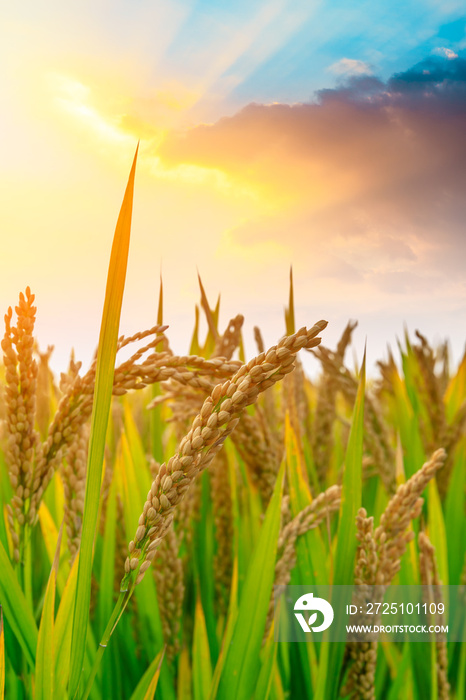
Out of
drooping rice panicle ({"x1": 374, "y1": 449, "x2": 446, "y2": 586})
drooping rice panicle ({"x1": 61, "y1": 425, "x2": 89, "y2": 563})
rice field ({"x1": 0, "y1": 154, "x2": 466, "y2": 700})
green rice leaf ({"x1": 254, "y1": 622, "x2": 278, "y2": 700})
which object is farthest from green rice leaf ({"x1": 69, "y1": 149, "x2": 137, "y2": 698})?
drooping rice panicle ({"x1": 374, "y1": 449, "x2": 446, "y2": 586})

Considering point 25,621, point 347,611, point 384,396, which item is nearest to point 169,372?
point 25,621

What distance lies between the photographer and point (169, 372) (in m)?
0.69

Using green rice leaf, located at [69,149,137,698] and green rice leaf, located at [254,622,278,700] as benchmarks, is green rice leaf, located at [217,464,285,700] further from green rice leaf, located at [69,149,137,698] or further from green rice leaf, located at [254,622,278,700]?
green rice leaf, located at [69,149,137,698]

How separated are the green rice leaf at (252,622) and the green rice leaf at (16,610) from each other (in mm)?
347

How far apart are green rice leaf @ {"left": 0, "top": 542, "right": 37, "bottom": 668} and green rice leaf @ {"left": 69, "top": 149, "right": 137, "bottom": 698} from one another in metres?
0.21

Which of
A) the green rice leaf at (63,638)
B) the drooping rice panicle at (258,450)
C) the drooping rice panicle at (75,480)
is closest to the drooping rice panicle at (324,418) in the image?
the drooping rice panicle at (258,450)

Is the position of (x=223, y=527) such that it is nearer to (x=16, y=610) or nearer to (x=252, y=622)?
(x=252, y=622)

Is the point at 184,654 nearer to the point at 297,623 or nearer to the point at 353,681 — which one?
the point at 297,623

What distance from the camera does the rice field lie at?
56 centimetres

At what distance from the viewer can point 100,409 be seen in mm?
558

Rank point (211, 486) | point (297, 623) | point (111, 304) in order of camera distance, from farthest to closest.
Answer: point (211, 486), point (297, 623), point (111, 304)

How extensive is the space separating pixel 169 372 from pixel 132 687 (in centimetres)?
95

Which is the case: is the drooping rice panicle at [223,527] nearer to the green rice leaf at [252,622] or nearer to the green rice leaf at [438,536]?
the green rice leaf at [252,622]

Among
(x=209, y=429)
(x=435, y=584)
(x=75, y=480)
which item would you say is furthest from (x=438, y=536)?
(x=209, y=429)
